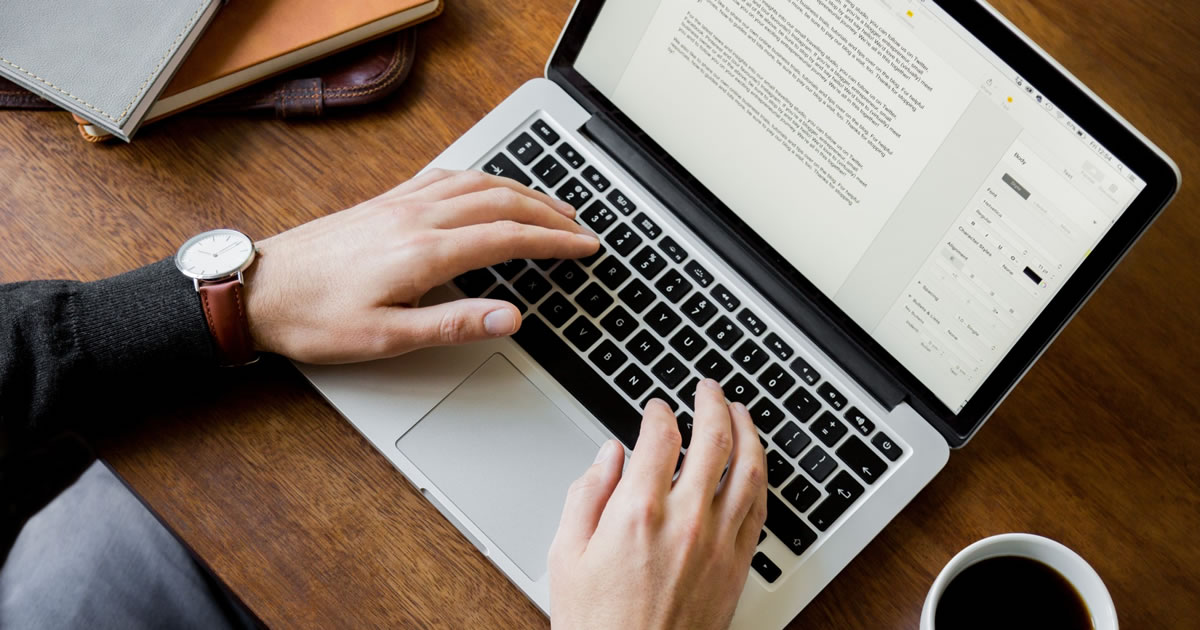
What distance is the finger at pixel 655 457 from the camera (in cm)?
64

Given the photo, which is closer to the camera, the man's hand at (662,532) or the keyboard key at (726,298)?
the man's hand at (662,532)

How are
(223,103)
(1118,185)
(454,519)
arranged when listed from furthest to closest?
(223,103) → (454,519) → (1118,185)

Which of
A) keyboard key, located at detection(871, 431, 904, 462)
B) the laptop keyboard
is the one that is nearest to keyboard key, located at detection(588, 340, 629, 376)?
the laptop keyboard

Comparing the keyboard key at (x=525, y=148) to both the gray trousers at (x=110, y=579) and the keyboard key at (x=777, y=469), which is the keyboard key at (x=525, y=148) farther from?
the gray trousers at (x=110, y=579)

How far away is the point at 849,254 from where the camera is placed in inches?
27.9

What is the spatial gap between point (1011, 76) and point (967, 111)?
36mm

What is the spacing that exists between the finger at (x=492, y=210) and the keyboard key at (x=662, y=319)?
11 cm

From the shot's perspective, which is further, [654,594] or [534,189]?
[534,189]

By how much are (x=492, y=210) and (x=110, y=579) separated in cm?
65

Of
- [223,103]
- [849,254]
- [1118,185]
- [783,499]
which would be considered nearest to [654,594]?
[783,499]

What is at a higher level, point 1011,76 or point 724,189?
point 1011,76

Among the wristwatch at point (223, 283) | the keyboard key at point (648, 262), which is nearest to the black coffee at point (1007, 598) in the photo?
the keyboard key at point (648, 262)

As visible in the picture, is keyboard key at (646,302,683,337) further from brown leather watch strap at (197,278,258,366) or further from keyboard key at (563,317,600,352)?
brown leather watch strap at (197,278,258,366)

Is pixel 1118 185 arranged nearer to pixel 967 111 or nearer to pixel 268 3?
pixel 967 111
